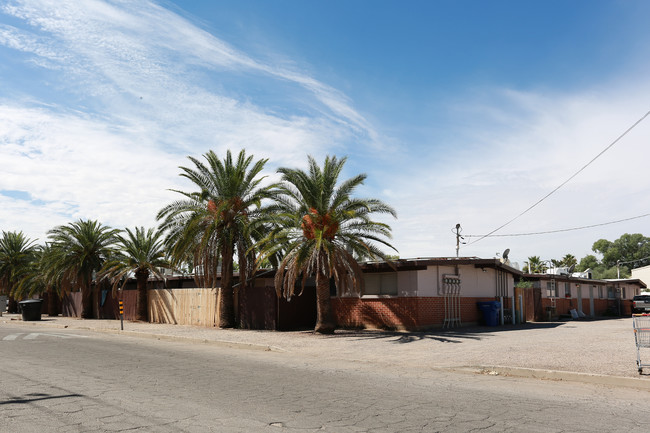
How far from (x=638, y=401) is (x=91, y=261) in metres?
35.5

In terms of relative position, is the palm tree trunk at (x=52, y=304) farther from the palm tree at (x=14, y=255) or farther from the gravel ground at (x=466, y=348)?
the gravel ground at (x=466, y=348)

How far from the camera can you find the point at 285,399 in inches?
336

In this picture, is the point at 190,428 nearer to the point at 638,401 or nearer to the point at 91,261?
the point at 638,401

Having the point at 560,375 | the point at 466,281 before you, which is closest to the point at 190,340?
the point at 466,281

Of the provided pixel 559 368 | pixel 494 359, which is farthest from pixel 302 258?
pixel 559 368

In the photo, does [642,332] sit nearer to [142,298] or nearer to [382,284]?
[382,284]

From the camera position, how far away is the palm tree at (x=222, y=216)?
25062 millimetres

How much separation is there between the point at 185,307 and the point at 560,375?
22329 mm

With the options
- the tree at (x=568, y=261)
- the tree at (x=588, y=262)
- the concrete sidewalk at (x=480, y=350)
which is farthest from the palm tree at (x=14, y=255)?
the tree at (x=588, y=262)

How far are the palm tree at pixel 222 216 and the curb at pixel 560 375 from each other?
14.6 m

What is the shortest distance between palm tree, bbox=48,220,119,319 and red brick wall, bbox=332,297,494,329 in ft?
60.3

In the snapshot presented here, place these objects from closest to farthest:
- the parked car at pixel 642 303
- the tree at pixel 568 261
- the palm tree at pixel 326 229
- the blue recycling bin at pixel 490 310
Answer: the palm tree at pixel 326 229 → the blue recycling bin at pixel 490 310 → the parked car at pixel 642 303 → the tree at pixel 568 261

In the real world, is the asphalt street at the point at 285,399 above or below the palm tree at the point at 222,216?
below

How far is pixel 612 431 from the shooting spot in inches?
264
